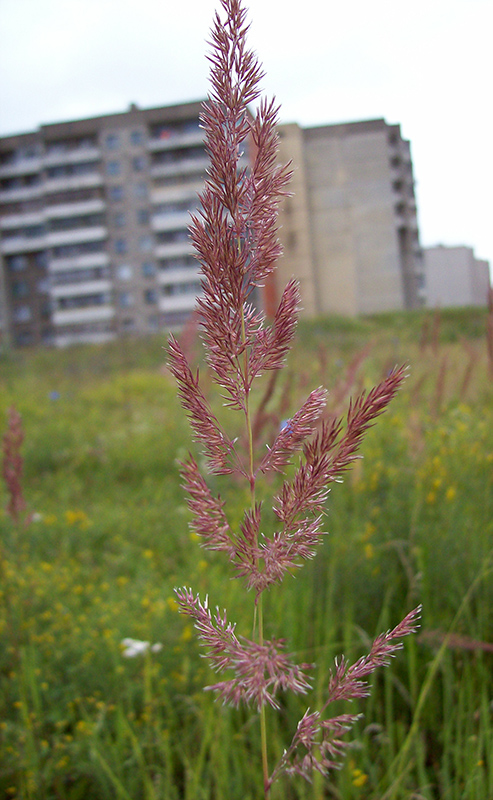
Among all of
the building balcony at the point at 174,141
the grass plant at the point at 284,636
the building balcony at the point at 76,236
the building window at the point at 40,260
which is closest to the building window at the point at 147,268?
the building balcony at the point at 76,236

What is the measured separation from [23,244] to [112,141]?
1196 cm

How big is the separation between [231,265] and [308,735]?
404 millimetres

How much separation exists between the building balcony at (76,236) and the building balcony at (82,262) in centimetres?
123

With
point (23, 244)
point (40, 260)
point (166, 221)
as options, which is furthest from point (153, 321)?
point (23, 244)

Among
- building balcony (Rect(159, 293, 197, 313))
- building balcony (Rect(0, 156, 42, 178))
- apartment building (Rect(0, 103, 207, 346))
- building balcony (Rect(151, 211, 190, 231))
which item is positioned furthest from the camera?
building balcony (Rect(0, 156, 42, 178))

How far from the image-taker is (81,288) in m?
49.8

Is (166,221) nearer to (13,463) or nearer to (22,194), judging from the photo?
(22,194)

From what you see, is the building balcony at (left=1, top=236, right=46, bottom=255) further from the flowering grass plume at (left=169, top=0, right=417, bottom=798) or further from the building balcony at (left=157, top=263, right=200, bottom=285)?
the flowering grass plume at (left=169, top=0, right=417, bottom=798)

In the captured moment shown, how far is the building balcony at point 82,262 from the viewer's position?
49062 mm

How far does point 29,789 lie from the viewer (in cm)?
157

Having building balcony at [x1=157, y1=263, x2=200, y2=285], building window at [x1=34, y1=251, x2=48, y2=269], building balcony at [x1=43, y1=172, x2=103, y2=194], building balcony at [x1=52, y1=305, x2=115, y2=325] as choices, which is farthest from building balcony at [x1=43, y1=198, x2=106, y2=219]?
building balcony at [x1=52, y1=305, x2=115, y2=325]

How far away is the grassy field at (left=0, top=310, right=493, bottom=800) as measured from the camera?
154 cm

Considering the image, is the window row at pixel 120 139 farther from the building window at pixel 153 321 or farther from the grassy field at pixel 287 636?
the grassy field at pixel 287 636

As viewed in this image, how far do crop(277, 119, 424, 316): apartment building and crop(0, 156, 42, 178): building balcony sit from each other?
23074 mm
